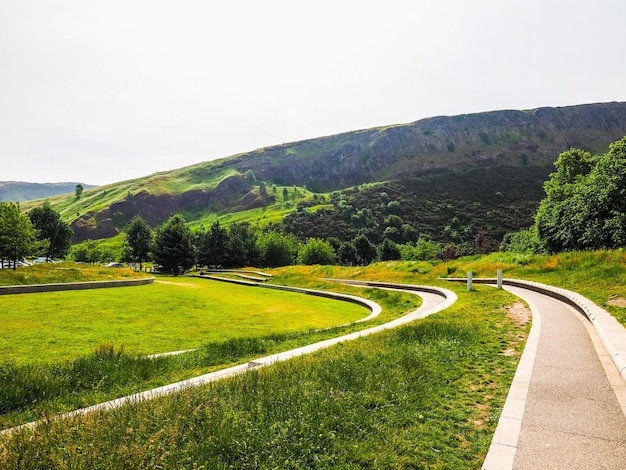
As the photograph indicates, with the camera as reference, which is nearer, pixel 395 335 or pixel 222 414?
pixel 222 414

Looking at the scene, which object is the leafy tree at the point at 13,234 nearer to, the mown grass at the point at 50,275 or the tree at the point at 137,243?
the tree at the point at 137,243

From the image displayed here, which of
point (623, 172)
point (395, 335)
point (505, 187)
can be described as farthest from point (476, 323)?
point (505, 187)

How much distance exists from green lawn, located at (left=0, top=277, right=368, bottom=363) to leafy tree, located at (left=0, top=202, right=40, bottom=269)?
35359mm

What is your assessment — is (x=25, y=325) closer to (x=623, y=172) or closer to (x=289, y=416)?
(x=289, y=416)

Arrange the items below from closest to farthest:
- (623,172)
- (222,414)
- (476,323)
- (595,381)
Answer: (222,414) → (595,381) → (476,323) → (623,172)

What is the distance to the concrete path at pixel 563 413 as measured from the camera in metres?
3.70

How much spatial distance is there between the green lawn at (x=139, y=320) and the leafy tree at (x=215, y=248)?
53746 millimetres

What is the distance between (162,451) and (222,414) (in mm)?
A: 921

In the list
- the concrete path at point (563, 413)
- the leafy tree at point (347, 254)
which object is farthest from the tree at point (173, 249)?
the concrete path at point (563, 413)

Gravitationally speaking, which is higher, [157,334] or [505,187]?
[505,187]

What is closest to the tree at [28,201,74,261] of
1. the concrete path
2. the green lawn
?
the green lawn

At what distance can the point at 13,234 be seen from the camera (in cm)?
4556

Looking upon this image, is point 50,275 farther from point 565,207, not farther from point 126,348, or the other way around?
point 565,207

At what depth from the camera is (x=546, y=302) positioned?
14.7 meters
